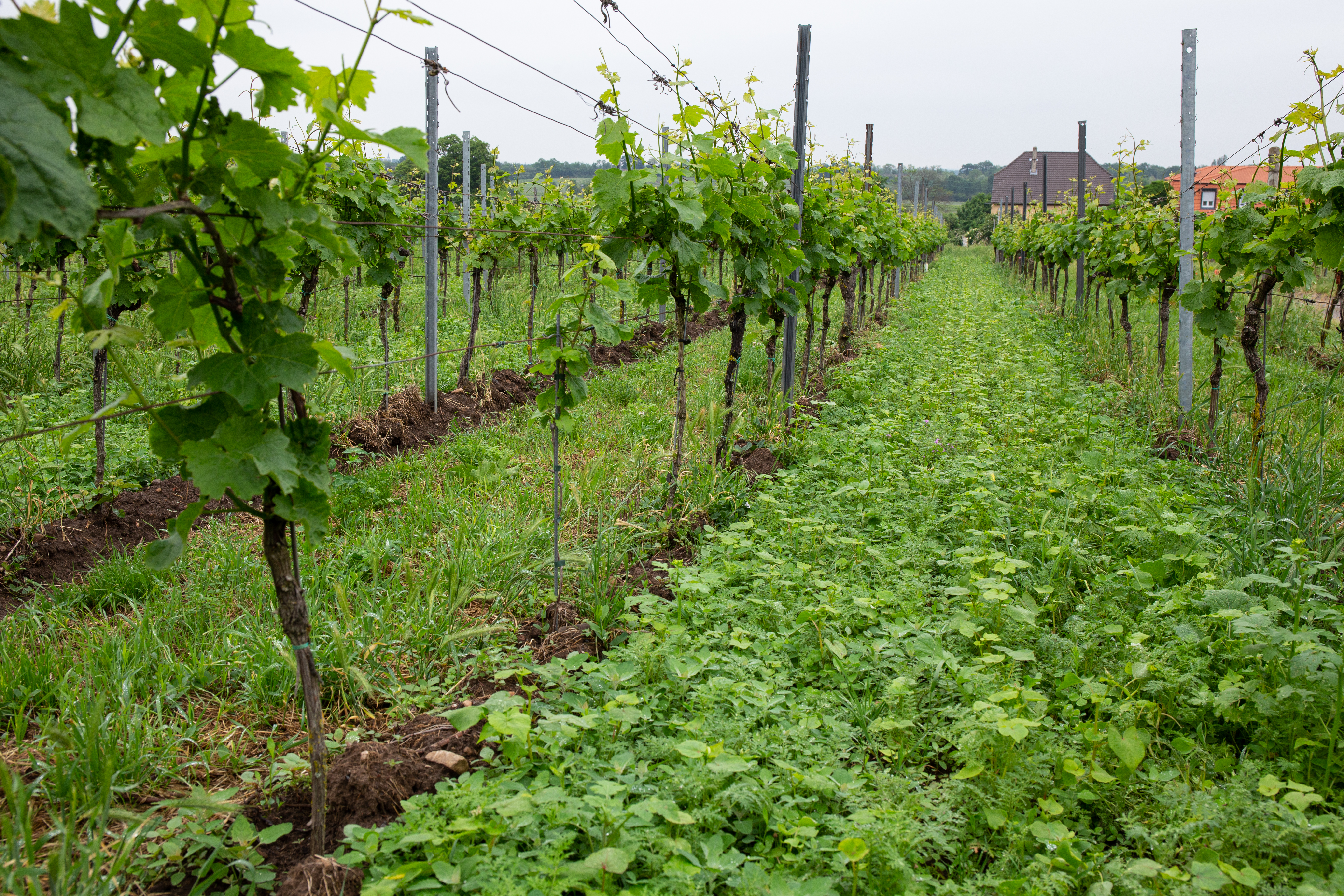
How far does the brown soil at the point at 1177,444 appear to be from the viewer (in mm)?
6012

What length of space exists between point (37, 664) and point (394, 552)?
4.96 ft

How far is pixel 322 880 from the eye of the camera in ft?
6.38

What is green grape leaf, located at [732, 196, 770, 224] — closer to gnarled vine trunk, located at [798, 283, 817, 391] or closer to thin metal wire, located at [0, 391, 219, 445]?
gnarled vine trunk, located at [798, 283, 817, 391]

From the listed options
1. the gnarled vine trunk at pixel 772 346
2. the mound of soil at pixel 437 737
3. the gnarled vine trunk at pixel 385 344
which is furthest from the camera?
the gnarled vine trunk at pixel 385 344

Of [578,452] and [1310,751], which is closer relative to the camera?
[1310,751]

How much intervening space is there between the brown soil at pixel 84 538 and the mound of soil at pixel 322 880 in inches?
107

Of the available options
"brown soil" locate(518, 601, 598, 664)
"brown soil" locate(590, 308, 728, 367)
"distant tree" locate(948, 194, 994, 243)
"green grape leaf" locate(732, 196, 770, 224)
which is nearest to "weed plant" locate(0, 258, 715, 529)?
"brown soil" locate(590, 308, 728, 367)

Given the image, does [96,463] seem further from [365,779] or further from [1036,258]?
[1036,258]

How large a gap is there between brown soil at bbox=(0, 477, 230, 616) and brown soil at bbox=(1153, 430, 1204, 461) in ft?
22.9

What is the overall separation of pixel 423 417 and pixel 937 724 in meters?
5.26

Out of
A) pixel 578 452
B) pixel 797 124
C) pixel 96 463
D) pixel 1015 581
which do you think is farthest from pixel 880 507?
pixel 96 463

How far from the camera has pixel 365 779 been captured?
2258mm

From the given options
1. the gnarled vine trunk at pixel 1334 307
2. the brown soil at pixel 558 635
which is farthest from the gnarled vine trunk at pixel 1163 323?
the brown soil at pixel 558 635

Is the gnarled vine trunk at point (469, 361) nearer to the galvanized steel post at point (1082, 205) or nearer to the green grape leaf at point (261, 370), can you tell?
the green grape leaf at point (261, 370)
